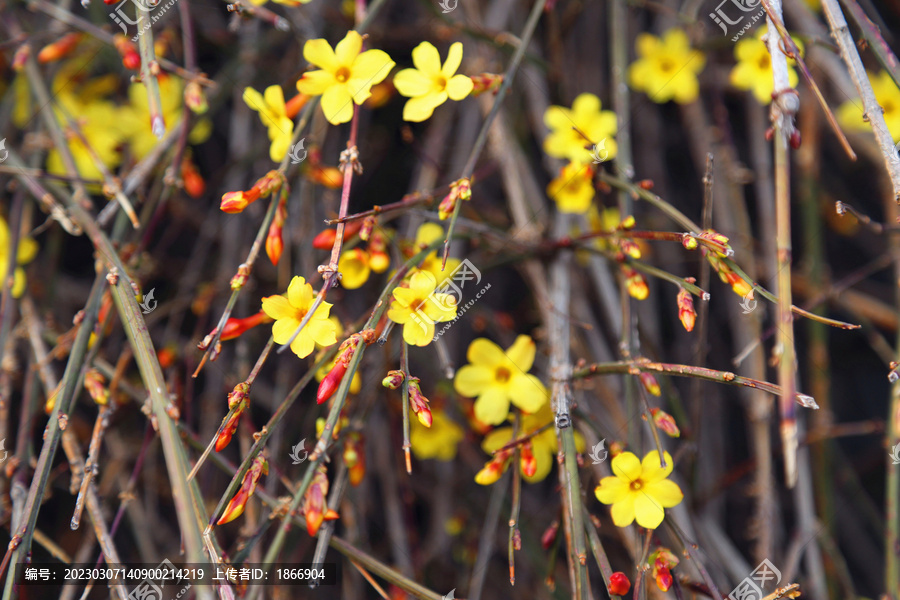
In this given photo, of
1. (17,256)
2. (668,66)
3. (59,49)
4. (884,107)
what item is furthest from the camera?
(668,66)

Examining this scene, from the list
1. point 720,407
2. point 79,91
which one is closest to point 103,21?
point 79,91

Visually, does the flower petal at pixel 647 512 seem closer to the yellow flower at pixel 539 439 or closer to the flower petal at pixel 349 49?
the yellow flower at pixel 539 439

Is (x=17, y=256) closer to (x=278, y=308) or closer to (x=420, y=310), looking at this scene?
(x=278, y=308)

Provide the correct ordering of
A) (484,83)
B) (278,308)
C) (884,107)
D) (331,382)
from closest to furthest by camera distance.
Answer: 1. (331,382)
2. (278,308)
3. (484,83)
4. (884,107)

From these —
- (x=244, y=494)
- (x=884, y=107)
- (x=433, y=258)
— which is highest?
(x=884, y=107)

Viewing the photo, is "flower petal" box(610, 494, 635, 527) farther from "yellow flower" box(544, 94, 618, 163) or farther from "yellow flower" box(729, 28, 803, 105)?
"yellow flower" box(729, 28, 803, 105)

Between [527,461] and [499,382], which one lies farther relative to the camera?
[499,382]
